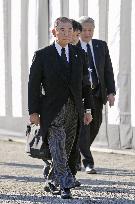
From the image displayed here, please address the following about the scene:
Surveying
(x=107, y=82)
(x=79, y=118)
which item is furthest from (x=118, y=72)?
(x=79, y=118)

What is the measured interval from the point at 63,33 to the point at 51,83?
43 cm

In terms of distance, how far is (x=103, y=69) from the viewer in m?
7.20

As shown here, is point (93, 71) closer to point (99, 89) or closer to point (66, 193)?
point (99, 89)

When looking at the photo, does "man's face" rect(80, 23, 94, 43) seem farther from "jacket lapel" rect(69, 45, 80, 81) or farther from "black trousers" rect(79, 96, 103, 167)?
"jacket lapel" rect(69, 45, 80, 81)

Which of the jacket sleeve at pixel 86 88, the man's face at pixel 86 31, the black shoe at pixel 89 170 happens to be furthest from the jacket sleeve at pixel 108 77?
the jacket sleeve at pixel 86 88

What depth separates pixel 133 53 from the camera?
29.6 ft

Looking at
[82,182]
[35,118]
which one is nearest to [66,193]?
[35,118]

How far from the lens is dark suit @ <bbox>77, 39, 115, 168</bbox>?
713 centimetres

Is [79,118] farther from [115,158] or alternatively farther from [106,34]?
[106,34]

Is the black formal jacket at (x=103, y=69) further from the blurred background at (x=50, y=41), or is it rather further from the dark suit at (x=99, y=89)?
the blurred background at (x=50, y=41)

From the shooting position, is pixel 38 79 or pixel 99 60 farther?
pixel 99 60

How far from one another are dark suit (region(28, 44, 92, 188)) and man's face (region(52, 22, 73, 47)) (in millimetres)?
88

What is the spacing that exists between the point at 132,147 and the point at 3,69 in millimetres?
2835

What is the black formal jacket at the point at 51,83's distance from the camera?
222 inches
